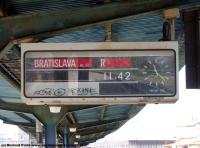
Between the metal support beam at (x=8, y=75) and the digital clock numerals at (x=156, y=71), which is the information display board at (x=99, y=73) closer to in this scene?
the digital clock numerals at (x=156, y=71)

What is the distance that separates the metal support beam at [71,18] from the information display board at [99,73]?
0.93 metres

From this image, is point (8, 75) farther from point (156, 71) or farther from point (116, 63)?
point (156, 71)

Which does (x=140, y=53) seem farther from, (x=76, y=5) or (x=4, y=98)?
(x=4, y=98)

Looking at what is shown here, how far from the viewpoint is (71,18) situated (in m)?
7.59

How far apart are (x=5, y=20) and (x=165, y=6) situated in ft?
7.04

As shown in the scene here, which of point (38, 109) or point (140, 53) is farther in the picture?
point (38, 109)

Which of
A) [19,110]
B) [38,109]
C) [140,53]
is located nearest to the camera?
[140,53]

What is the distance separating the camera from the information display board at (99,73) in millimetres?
6570

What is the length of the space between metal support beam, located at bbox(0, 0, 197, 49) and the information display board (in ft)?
3.04

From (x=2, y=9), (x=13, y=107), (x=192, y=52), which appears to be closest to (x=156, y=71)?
(x=192, y=52)

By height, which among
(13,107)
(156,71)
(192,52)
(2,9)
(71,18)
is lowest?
(13,107)

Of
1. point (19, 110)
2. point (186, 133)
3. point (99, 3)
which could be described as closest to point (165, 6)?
point (99, 3)

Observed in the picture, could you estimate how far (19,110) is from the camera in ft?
74.6

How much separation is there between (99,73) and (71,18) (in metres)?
1.25
